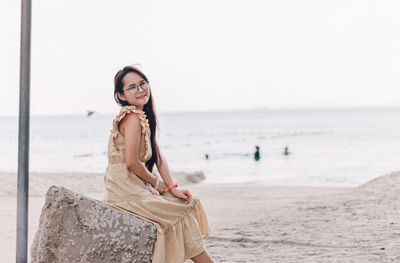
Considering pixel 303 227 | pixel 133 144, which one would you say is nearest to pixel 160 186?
pixel 133 144

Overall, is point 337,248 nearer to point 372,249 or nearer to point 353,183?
point 372,249

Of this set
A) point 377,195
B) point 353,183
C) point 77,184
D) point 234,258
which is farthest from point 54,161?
point 234,258

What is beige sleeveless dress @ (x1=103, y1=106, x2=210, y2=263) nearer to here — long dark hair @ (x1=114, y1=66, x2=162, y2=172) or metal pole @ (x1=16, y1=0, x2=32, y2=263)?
long dark hair @ (x1=114, y1=66, x2=162, y2=172)

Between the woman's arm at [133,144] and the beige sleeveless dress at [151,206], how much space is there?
1.3 inches

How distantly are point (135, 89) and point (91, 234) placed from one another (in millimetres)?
1001

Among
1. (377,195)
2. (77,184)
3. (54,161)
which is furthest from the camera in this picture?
(54,161)

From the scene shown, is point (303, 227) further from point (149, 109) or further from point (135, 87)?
point (135, 87)

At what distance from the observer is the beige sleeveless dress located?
3066 mm

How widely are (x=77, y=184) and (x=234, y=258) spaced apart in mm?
9463

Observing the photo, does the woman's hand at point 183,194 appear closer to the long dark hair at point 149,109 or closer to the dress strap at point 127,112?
the long dark hair at point 149,109

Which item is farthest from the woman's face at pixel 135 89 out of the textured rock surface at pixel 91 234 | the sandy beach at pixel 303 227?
the sandy beach at pixel 303 227

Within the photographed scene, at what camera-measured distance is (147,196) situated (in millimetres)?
3076

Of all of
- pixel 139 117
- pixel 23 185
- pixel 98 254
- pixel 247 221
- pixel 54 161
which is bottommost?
pixel 54 161

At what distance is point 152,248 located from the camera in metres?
3.06
